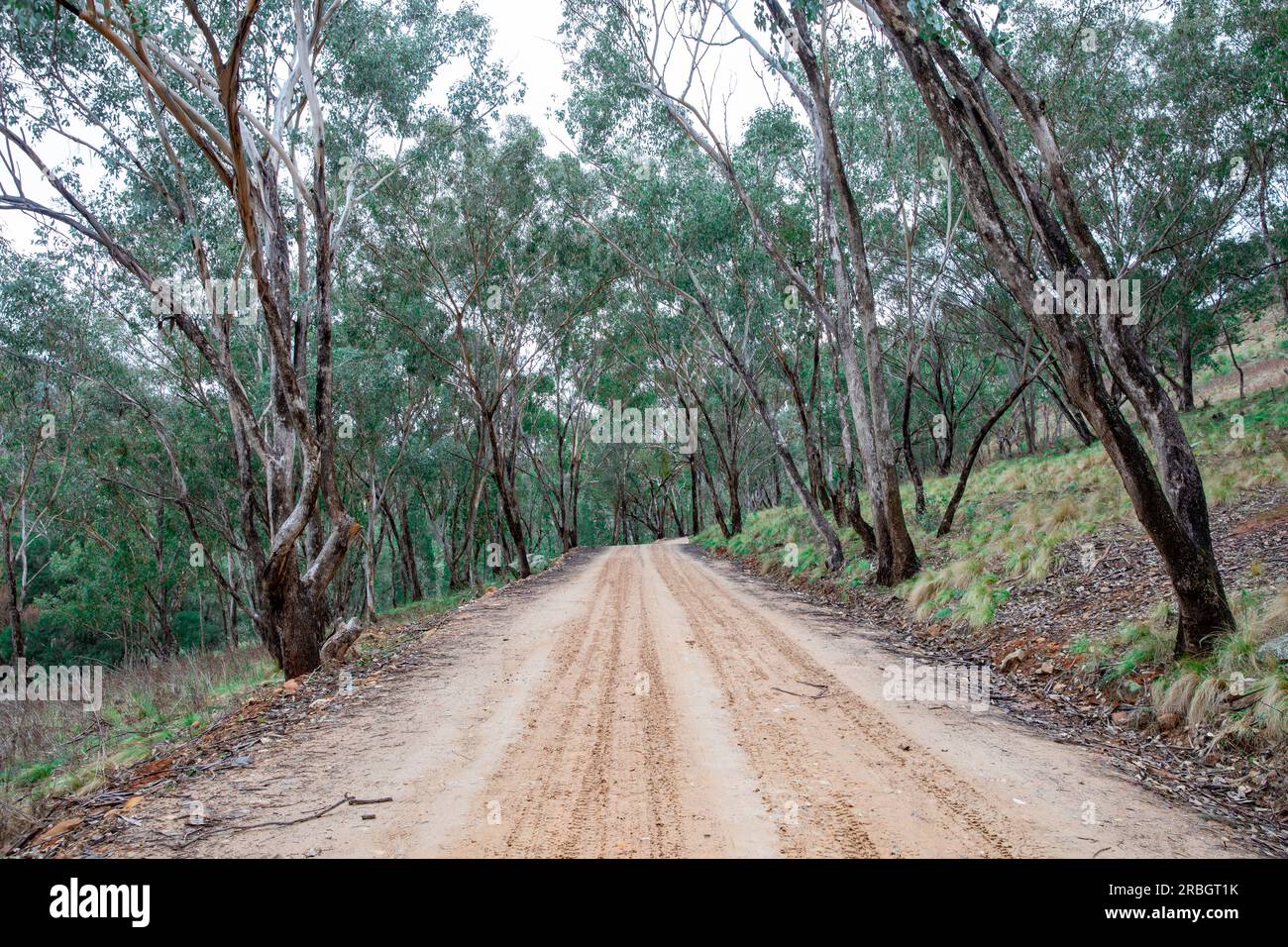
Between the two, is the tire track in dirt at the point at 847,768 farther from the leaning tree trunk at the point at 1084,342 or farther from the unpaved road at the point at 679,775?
the leaning tree trunk at the point at 1084,342

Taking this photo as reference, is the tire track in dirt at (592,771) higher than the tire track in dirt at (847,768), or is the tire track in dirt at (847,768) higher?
the tire track in dirt at (592,771)

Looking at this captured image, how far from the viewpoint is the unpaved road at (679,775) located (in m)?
3.30

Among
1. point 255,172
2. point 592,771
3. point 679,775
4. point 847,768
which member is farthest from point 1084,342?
point 255,172

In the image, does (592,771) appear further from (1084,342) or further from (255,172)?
(255,172)

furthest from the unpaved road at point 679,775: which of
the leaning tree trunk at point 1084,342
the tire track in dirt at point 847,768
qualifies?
the leaning tree trunk at point 1084,342

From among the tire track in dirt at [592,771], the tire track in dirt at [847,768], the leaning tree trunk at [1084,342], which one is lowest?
the tire track in dirt at [847,768]

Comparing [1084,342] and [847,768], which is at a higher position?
[1084,342]

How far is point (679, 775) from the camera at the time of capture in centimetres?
409

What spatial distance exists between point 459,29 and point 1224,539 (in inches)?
598

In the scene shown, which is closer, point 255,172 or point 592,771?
point 592,771

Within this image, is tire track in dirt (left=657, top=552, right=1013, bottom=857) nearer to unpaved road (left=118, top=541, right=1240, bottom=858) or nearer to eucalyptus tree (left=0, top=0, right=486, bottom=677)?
unpaved road (left=118, top=541, right=1240, bottom=858)
